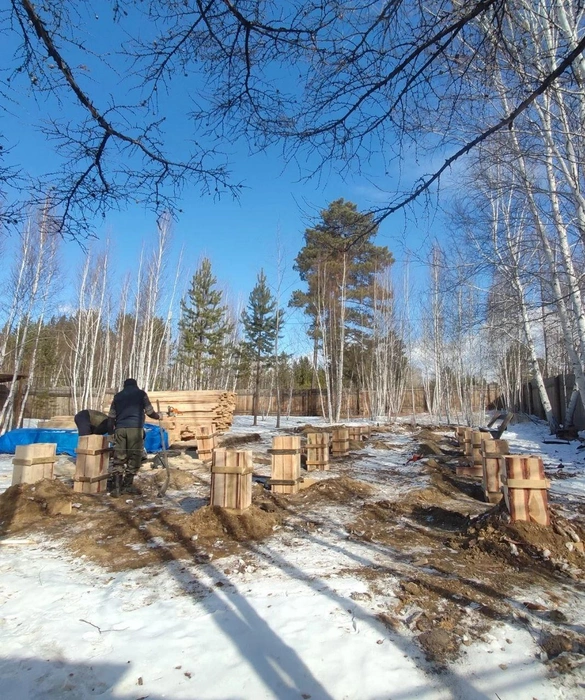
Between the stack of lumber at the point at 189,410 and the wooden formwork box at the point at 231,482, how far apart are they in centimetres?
757

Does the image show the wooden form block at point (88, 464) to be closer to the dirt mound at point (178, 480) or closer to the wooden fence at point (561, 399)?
the dirt mound at point (178, 480)

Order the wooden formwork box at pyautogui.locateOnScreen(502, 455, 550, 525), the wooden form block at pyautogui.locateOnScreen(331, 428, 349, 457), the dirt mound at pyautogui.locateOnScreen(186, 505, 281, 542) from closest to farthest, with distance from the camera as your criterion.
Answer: the wooden formwork box at pyautogui.locateOnScreen(502, 455, 550, 525)
the dirt mound at pyautogui.locateOnScreen(186, 505, 281, 542)
the wooden form block at pyautogui.locateOnScreen(331, 428, 349, 457)

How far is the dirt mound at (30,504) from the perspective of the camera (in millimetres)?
5200

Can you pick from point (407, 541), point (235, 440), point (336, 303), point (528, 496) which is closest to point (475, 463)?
point (528, 496)

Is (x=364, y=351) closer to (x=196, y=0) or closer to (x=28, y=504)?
(x=28, y=504)

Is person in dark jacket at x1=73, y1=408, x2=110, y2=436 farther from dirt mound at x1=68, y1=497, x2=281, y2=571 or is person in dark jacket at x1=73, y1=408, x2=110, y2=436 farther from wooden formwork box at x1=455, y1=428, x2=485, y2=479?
wooden formwork box at x1=455, y1=428, x2=485, y2=479

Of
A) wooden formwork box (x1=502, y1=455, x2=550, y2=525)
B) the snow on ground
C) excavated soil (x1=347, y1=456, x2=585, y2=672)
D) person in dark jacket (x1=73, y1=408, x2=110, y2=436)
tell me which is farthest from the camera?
person in dark jacket (x1=73, y1=408, x2=110, y2=436)

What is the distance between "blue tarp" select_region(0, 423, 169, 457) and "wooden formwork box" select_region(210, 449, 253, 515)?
578 centimetres

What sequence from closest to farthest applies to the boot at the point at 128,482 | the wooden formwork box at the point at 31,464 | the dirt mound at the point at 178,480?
1. the wooden formwork box at the point at 31,464
2. the boot at the point at 128,482
3. the dirt mound at the point at 178,480

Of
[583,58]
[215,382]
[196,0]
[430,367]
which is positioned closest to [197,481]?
[196,0]

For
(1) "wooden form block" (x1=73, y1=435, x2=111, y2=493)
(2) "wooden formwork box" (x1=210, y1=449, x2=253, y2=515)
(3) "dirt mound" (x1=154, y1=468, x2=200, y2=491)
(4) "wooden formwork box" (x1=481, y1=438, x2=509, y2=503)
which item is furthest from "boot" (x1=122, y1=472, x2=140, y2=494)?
(4) "wooden formwork box" (x1=481, y1=438, x2=509, y2=503)

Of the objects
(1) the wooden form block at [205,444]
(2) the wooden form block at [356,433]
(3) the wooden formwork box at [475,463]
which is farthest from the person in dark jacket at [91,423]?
(2) the wooden form block at [356,433]

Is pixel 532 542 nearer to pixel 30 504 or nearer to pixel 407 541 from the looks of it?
pixel 407 541

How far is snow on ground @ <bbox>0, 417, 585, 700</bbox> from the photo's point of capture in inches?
90.1
